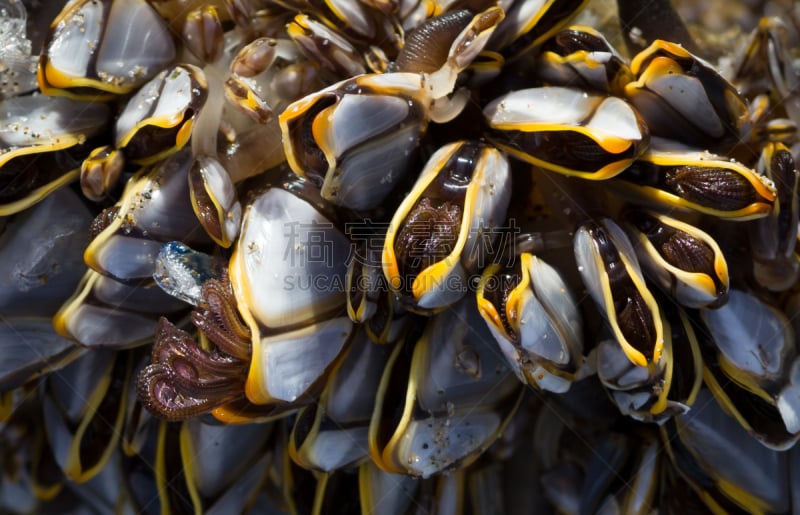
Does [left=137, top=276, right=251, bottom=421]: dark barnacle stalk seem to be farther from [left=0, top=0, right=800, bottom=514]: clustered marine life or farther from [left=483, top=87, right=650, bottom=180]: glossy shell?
[left=483, top=87, right=650, bottom=180]: glossy shell

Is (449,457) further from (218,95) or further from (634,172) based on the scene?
(218,95)

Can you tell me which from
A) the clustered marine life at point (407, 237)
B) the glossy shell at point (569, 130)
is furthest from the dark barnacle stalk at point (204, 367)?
the glossy shell at point (569, 130)

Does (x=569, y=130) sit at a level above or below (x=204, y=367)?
above

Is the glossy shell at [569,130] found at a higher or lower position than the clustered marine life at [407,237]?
higher

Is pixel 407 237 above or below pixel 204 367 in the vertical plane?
above

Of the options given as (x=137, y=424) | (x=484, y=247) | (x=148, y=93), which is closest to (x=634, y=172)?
(x=484, y=247)

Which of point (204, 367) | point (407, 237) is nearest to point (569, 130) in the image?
point (407, 237)

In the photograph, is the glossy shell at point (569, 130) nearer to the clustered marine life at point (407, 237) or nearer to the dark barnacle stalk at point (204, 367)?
the clustered marine life at point (407, 237)

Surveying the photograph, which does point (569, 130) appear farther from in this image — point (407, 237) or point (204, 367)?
point (204, 367)
